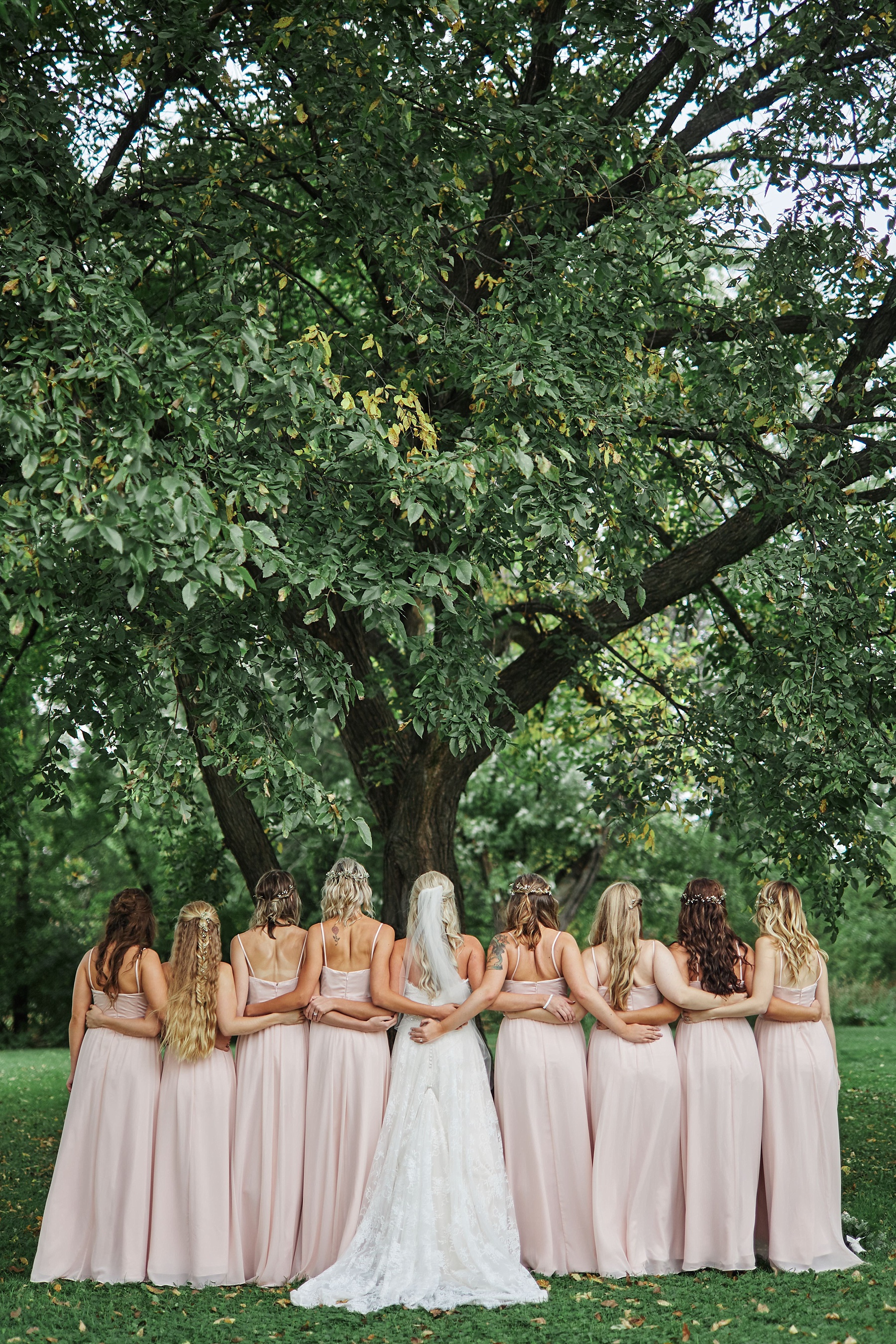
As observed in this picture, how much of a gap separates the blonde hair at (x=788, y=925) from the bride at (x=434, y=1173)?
127cm

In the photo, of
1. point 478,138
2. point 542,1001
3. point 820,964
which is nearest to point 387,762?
point 542,1001

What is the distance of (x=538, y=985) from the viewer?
6871 millimetres

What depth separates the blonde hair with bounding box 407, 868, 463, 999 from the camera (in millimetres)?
6641

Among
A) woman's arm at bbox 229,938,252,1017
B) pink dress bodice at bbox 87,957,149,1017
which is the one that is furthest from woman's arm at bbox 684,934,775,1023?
pink dress bodice at bbox 87,957,149,1017

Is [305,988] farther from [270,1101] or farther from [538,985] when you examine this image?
[538,985]

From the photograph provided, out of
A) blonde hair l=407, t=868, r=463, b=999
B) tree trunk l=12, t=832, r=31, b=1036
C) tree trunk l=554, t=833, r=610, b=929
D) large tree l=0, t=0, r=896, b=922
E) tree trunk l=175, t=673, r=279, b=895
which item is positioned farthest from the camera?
tree trunk l=12, t=832, r=31, b=1036

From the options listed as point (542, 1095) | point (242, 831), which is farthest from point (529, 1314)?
point (242, 831)

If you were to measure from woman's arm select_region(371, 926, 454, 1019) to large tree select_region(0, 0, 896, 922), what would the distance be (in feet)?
3.11

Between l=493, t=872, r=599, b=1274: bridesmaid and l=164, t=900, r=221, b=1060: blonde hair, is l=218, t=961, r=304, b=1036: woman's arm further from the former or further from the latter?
l=493, t=872, r=599, b=1274: bridesmaid

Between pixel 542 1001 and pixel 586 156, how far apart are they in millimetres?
5471

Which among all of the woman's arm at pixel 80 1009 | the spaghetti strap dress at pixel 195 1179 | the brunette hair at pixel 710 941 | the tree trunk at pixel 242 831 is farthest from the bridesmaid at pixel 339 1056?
the tree trunk at pixel 242 831

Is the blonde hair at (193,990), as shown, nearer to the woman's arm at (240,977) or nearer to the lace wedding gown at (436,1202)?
the woman's arm at (240,977)

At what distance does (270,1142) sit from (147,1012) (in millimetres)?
1027

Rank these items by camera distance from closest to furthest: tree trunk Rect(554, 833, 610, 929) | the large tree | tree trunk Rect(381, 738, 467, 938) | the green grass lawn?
the green grass lawn
the large tree
tree trunk Rect(381, 738, 467, 938)
tree trunk Rect(554, 833, 610, 929)
